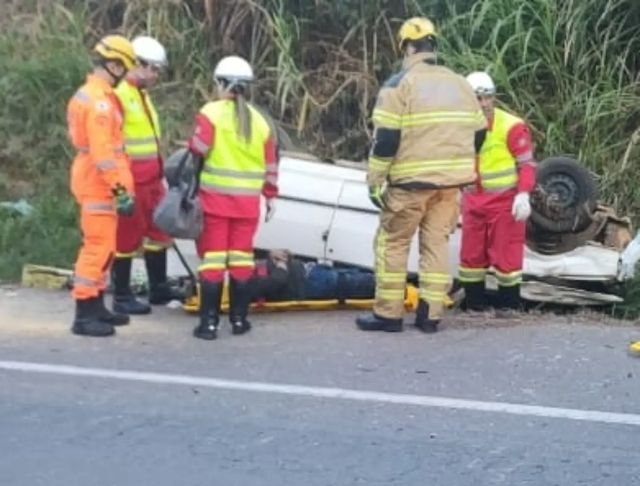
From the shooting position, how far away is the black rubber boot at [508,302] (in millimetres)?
8828

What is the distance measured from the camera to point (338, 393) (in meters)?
6.98

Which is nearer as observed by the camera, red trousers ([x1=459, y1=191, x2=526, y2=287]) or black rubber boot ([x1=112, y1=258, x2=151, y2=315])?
red trousers ([x1=459, y1=191, x2=526, y2=287])

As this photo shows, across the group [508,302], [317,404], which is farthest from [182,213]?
[508,302]

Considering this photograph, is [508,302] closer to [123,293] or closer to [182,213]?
[182,213]

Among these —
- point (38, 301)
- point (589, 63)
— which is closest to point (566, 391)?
point (38, 301)

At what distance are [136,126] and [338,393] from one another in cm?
254

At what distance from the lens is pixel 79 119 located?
8070 mm

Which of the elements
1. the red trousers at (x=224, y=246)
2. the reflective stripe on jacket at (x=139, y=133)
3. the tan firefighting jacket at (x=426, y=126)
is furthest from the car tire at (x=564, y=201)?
the reflective stripe on jacket at (x=139, y=133)

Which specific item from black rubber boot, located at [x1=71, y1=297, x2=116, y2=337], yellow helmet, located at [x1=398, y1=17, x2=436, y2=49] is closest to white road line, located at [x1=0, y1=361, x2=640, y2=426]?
black rubber boot, located at [x1=71, y1=297, x2=116, y2=337]

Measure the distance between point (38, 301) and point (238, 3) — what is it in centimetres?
409

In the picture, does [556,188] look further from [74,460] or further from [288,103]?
[74,460]

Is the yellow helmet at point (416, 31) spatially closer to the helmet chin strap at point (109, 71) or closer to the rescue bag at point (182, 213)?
the rescue bag at point (182, 213)

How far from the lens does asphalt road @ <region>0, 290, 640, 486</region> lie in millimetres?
5832

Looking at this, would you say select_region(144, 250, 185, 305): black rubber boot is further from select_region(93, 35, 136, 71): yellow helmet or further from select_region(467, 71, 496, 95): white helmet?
select_region(467, 71, 496, 95): white helmet
